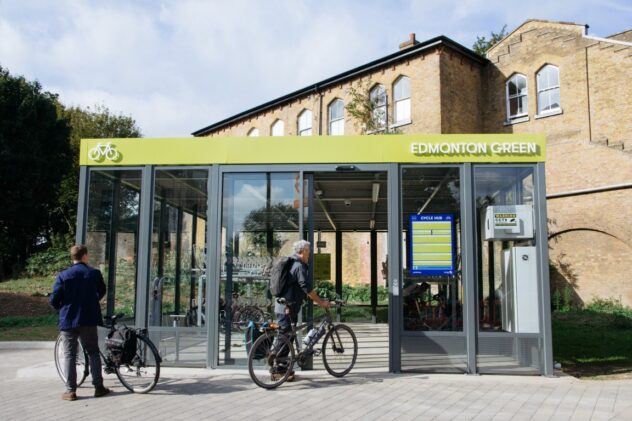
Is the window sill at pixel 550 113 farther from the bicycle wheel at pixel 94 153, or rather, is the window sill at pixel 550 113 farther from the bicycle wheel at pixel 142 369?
the bicycle wheel at pixel 142 369

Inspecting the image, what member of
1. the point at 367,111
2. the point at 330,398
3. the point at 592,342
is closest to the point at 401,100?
the point at 367,111

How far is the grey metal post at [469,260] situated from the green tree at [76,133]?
28101 millimetres

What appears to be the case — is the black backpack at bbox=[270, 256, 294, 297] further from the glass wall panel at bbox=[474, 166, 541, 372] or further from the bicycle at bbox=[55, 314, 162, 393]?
the glass wall panel at bbox=[474, 166, 541, 372]

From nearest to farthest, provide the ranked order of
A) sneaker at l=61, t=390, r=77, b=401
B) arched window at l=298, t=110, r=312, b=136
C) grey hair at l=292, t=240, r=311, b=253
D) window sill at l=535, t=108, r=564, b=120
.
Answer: sneaker at l=61, t=390, r=77, b=401 → grey hair at l=292, t=240, r=311, b=253 → window sill at l=535, t=108, r=564, b=120 → arched window at l=298, t=110, r=312, b=136

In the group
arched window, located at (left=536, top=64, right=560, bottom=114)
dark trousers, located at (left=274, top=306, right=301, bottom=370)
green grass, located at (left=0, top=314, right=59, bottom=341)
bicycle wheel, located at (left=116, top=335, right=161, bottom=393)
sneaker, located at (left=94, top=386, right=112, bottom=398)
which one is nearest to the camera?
sneaker, located at (left=94, top=386, right=112, bottom=398)

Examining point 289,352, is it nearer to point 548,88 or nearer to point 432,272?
point 432,272

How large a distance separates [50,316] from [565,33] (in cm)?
2072

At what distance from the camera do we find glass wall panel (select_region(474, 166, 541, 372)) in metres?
7.79

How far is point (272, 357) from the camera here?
691cm

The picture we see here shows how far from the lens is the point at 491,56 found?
24422 millimetres

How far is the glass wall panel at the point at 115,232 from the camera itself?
8.60 metres

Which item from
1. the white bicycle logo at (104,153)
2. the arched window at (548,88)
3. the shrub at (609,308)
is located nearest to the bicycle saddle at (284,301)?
the white bicycle logo at (104,153)

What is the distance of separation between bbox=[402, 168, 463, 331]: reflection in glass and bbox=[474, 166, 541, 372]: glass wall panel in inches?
12.3

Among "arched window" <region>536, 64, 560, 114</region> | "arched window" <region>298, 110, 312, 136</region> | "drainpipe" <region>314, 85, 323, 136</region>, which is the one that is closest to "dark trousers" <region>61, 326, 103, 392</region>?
"arched window" <region>536, 64, 560, 114</region>
